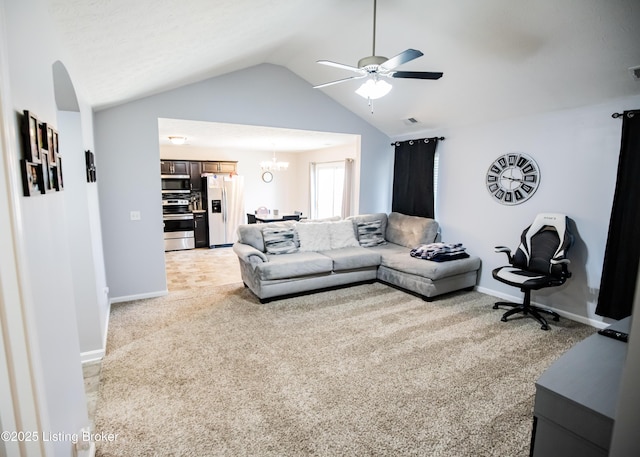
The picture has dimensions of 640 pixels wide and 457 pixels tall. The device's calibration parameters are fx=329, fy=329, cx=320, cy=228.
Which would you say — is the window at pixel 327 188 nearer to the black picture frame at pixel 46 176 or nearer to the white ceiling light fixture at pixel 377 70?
the white ceiling light fixture at pixel 377 70

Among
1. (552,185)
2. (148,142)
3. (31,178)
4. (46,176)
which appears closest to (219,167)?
(148,142)

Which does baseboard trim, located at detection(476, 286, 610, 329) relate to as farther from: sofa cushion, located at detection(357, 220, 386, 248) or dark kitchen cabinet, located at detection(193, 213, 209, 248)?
dark kitchen cabinet, located at detection(193, 213, 209, 248)

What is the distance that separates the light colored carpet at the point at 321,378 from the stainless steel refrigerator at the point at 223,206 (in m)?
3.67

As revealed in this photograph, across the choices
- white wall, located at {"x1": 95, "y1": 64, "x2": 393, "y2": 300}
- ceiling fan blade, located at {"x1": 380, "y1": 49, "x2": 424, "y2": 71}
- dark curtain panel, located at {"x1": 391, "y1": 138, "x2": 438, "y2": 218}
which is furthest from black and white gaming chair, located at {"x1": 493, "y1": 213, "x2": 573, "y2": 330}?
white wall, located at {"x1": 95, "y1": 64, "x2": 393, "y2": 300}

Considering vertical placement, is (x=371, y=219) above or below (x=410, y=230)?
above

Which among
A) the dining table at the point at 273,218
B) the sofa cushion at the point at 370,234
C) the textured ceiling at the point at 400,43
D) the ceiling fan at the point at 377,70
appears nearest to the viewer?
the textured ceiling at the point at 400,43

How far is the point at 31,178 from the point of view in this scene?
1144 millimetres

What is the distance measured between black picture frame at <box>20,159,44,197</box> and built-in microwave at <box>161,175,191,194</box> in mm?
6337

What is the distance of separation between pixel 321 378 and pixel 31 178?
2.17m

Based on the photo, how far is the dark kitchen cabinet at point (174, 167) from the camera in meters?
7.15

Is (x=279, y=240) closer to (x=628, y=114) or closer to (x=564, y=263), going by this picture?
(x=564, y=263)

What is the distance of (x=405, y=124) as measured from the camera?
5.22 metres

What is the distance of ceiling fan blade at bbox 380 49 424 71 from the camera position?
232 cm

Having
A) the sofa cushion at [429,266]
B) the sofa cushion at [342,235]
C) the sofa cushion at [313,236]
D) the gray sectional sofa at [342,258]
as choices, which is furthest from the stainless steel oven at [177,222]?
the sofa cushion at [429,266]
